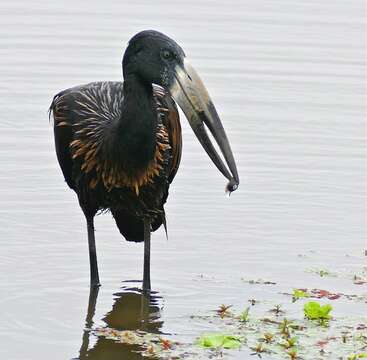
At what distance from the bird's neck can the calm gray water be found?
1104 mm

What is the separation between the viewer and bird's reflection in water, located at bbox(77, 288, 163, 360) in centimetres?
754

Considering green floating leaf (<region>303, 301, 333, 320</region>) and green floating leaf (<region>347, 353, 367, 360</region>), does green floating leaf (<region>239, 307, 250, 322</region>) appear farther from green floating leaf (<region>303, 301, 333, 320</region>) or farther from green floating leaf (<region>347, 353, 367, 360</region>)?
green floating leaf (<region>347, 353, 367, 360</region>)

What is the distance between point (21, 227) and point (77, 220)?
503mm

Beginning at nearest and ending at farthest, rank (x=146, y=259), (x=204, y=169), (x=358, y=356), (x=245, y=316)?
(x=358, y=356), (x=245, y=316), (x=146, y=259), (x=204, y=169)

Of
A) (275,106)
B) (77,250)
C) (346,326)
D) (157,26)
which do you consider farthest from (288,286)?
(157,26)

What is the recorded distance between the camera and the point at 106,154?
7.86m

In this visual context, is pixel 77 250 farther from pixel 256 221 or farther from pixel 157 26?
pixel 157 26

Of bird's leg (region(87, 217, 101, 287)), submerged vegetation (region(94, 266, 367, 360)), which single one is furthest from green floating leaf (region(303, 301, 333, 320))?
bird's leg (region(87, 217, 101, 287))

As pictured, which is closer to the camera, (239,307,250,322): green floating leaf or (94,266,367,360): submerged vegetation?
(94,266,367,360): submerged vegetation

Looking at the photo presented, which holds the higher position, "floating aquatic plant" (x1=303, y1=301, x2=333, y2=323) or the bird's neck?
the bird's neck

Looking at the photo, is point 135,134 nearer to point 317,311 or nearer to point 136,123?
point 136,123

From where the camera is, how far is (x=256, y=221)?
32.8 ft

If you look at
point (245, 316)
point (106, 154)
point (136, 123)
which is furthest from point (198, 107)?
point (245, 316)

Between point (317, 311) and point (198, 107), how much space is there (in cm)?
148
